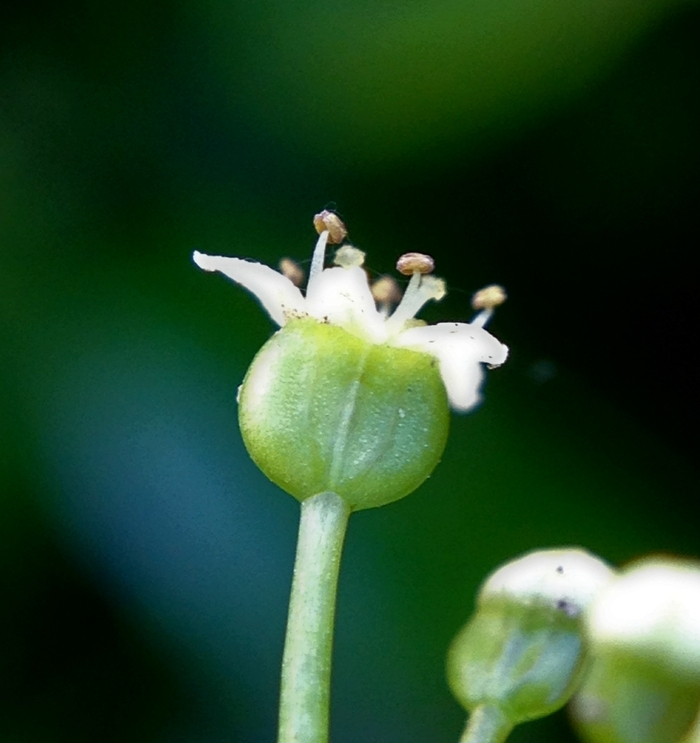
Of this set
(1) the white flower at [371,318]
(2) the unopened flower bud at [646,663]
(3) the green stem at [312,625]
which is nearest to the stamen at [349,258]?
(1) the white flower at [371,318]

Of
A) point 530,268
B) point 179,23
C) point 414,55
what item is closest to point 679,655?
point 530,268

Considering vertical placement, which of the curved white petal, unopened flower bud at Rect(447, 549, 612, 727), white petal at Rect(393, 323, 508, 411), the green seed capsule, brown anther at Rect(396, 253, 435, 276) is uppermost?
brown anther at Rect(396, 253, 435, 276)

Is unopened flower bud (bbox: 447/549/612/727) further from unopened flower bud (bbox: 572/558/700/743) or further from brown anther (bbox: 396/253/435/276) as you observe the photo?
brown anther (bbox: 396/253/435/276)

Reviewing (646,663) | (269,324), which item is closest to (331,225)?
(646,663)

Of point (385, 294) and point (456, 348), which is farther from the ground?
point (385, 294)

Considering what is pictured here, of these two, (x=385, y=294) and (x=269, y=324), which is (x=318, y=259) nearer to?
(x=385, y=294)

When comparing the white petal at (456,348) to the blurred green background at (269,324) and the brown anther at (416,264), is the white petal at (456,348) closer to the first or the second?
the brown anther at (416,264)

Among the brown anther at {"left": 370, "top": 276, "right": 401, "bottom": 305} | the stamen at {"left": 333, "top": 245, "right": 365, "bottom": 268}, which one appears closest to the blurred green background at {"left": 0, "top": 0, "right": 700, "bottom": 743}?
the brown anther at {"left": 370, "top": 276, "right": 401, "bottom": 305}
